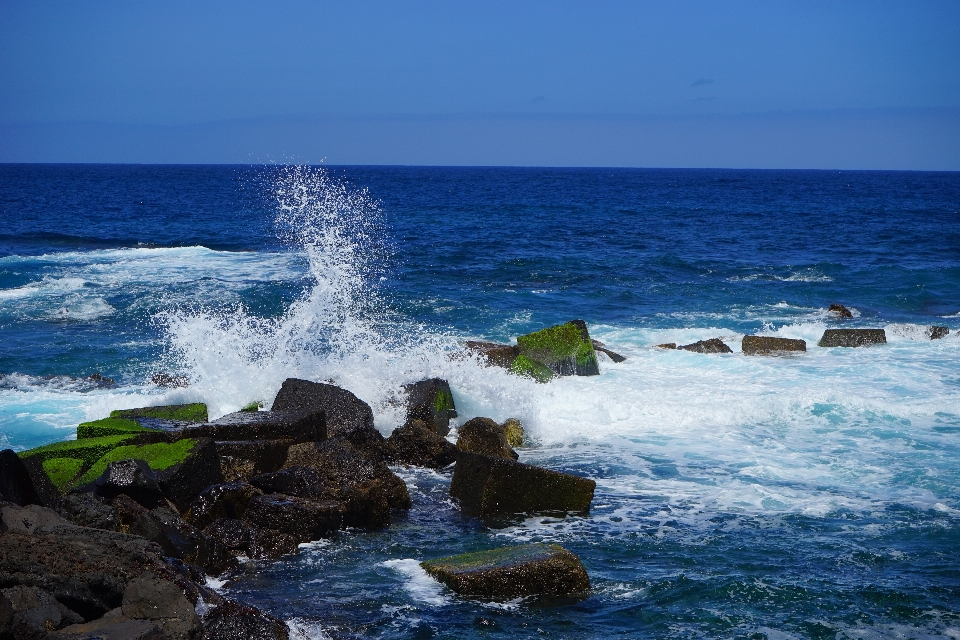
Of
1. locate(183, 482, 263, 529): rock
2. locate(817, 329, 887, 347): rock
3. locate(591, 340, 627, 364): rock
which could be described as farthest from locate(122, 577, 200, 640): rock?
locate(817, 329, 887, 347): rock

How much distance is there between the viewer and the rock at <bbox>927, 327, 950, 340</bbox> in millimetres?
17922

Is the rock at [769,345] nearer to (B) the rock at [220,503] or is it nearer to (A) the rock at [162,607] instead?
(B) the rock at [220,503]

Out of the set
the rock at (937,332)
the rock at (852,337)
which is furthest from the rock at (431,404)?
the rock at (937,332)

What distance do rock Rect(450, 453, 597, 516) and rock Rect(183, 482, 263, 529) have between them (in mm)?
2057

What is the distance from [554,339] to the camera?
1409 centimetres

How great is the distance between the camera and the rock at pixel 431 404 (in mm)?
11211

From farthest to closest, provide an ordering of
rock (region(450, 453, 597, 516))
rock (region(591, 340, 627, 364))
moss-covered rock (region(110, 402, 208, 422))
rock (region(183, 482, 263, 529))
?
rock (region(591, 340, 627, 364)) < moss-covered rock (region(110, 402, 208, 422)) < rock (region(450, 453, 597, 516)) < rock (region(183, 482, 263, 529))

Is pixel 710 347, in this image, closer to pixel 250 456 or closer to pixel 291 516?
pixel 250 456

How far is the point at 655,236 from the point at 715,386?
25.8 m

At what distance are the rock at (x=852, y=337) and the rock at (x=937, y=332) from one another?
1.40 meters

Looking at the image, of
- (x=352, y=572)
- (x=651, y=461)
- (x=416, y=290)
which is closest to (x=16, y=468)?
(x=352, y=572)

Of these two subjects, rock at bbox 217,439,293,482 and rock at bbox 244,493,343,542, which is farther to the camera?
rock at bbox 217,439,293,482

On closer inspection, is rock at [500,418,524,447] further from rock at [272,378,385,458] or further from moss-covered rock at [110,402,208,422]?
moss-covered rock at [110,402,208,422]

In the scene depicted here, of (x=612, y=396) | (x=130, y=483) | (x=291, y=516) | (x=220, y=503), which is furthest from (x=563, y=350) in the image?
(x=130, y=483)
